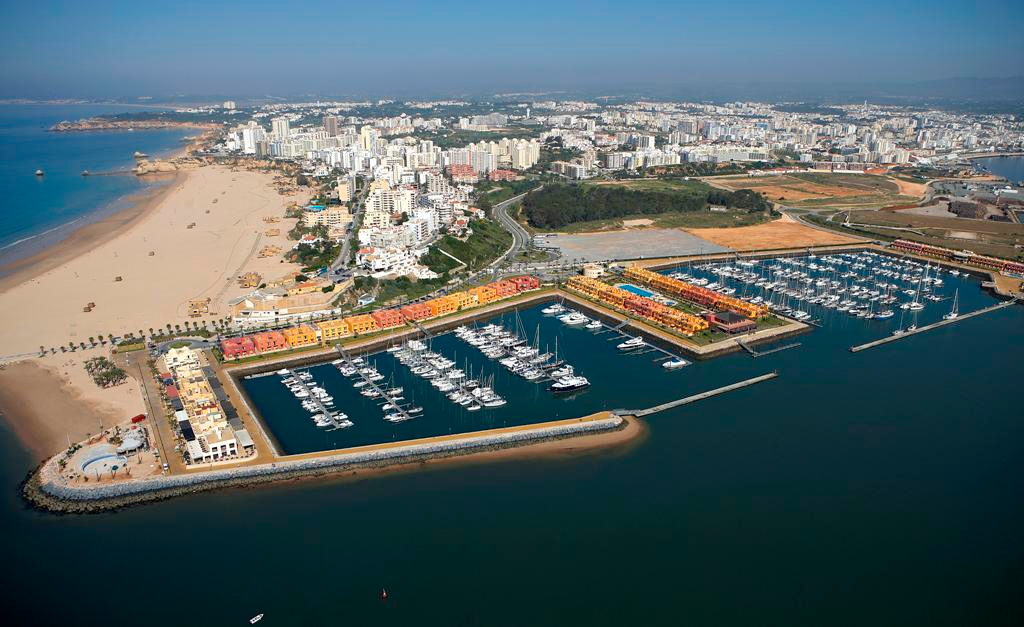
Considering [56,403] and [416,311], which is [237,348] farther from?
[416,311]

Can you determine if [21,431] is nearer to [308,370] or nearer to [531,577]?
[308,370]

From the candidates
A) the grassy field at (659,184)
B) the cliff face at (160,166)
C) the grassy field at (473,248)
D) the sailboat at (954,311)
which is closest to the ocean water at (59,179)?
the cliff face at (160,166)

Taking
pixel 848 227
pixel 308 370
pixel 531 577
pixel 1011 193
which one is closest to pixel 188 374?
pixel 308 370

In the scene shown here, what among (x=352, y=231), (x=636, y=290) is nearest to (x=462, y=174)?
(x=352, y=231)

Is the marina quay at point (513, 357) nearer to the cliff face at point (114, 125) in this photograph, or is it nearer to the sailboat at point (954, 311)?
the sailboat at point (954, 311)

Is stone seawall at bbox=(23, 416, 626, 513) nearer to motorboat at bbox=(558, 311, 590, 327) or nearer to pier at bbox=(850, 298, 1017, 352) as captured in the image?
motorboat at bbox=(558, 311, 590, 327)
